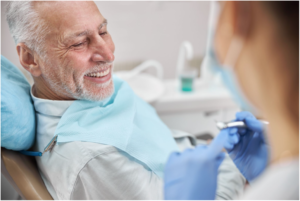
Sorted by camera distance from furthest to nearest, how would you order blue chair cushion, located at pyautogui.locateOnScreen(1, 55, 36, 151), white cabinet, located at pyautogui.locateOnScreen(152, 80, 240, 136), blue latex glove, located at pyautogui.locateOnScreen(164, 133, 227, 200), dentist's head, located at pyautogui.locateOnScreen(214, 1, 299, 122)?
white cabinet, located at pyautogui.locateOnScreen(152, 80, 240, 136), blue chair cushion, located at pyautogui.locateOnScreen(1, 55, 36, 151), blue latex glove, located at pyautogui.locateOnScreen(164, 133, 227, 200), dentist's head, located at pyautogui.locateOnScreen(214, 1, 299, 122)

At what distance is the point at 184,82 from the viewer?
120 cm

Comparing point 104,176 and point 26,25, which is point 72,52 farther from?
point 104,176

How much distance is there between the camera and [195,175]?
1.57 ft

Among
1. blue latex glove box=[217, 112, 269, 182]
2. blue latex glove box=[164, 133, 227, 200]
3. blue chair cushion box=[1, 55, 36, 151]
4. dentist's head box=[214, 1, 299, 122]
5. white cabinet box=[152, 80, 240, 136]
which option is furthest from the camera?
white cabinet box=[152, 80, 240, 136]

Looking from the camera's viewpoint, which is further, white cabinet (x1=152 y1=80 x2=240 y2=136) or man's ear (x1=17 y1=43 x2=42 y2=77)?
white cabinet (x1=152 y1=80 x2=240 y2=136)

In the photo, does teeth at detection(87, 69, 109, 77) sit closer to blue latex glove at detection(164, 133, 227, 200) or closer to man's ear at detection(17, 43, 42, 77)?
man's ear at detection(17, 43, 42, 77)

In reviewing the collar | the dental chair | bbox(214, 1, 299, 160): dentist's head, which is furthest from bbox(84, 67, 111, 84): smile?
bbox(214, 1, 299, 160): dentist's head

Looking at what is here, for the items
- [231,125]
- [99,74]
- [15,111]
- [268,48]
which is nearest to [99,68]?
[99,74]

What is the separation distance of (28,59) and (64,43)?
12 cm

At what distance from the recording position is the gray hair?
2.10 feet

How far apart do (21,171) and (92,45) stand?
415 millimetres

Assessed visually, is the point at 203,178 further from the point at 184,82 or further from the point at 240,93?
the point at 184,82

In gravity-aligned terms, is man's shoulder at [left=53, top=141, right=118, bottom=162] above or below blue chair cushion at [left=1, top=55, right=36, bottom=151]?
below

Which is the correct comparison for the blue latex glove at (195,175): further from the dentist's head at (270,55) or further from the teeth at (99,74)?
the teeth at (99,74)
